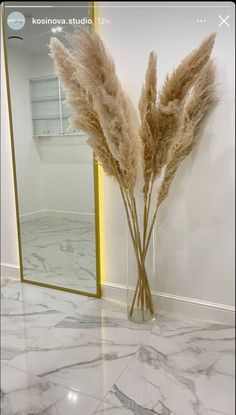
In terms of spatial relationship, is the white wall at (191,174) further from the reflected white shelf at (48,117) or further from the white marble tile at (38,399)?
the white marble tile at (38,399)

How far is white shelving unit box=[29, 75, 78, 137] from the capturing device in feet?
5.66

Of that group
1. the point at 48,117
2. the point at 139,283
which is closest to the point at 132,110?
the point at 48,117

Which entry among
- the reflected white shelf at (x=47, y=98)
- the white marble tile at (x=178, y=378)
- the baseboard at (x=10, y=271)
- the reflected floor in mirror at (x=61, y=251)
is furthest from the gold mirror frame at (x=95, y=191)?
the white marble tile at (x=178, y=378)

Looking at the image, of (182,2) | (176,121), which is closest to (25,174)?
(176,121)

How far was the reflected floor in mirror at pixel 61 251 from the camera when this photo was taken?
1859 millimetres

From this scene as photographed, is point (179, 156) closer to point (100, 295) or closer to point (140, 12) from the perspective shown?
point (140, 12)

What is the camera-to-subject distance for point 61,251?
197cm

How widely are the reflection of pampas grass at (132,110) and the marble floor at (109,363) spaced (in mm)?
615

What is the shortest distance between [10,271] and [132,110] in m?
1.45

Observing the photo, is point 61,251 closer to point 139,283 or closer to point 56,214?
point 56,214

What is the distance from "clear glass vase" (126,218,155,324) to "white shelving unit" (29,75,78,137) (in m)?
0.69

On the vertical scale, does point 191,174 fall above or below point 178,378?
above

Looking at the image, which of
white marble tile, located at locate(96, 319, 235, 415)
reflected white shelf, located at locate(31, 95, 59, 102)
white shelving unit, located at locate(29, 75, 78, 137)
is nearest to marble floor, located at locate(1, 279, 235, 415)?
white marble tile, located at locate(96, 319, 235, 415)

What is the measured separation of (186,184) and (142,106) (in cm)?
44
